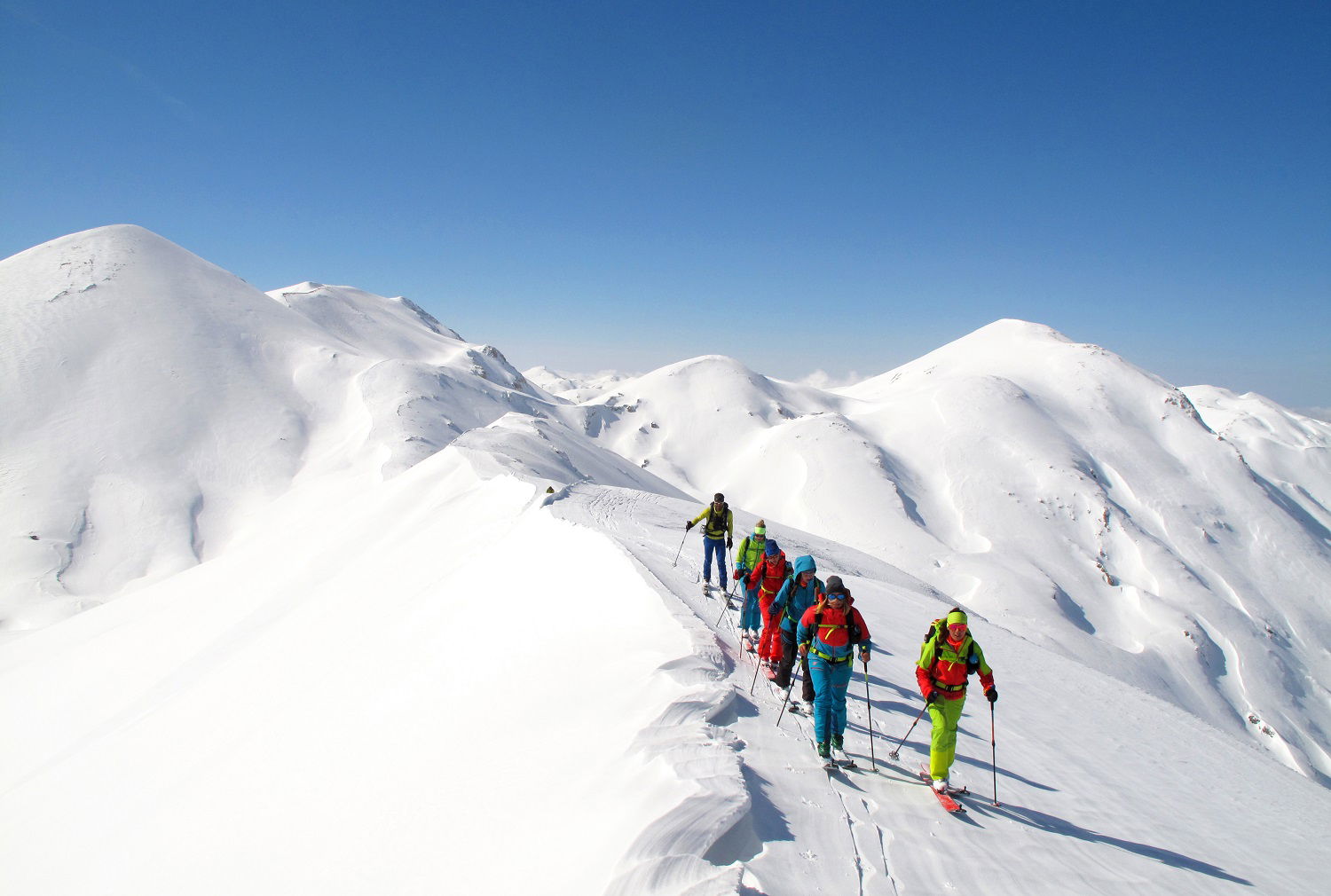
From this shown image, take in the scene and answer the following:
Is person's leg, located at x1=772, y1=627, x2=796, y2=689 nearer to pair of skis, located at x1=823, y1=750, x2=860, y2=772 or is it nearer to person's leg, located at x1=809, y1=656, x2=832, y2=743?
person's leg, located at x1=809, y1=656, x2=832, y2=743

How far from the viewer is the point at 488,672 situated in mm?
8594

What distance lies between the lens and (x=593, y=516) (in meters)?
18.3

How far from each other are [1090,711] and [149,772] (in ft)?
56.7

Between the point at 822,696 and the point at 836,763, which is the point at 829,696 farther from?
the point at 836,763

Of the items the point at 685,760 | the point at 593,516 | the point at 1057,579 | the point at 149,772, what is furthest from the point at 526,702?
the point at 1057,579

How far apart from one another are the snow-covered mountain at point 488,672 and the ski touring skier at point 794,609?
0.37 m

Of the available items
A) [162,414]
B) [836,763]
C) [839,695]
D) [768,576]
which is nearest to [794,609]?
[839,695]

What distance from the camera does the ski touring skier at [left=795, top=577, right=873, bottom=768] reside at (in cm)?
647

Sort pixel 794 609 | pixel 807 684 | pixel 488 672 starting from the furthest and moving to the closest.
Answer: pixel 488 672 → pixel 794 609 → pixel 807 684

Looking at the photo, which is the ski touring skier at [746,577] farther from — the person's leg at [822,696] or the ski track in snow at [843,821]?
the person's leg at [822,696]

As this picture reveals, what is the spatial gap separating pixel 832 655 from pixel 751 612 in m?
3.78

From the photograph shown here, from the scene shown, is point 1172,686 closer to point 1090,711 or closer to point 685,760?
point 1090,711

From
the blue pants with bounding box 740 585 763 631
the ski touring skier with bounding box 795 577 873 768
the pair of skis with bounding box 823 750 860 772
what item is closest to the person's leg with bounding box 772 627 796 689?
the ski touring skier with bounding box 795 577 873 768

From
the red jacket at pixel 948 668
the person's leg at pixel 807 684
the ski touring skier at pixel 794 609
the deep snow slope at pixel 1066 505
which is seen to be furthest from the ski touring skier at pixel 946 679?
the deep snow slope at pixel 1066 505
